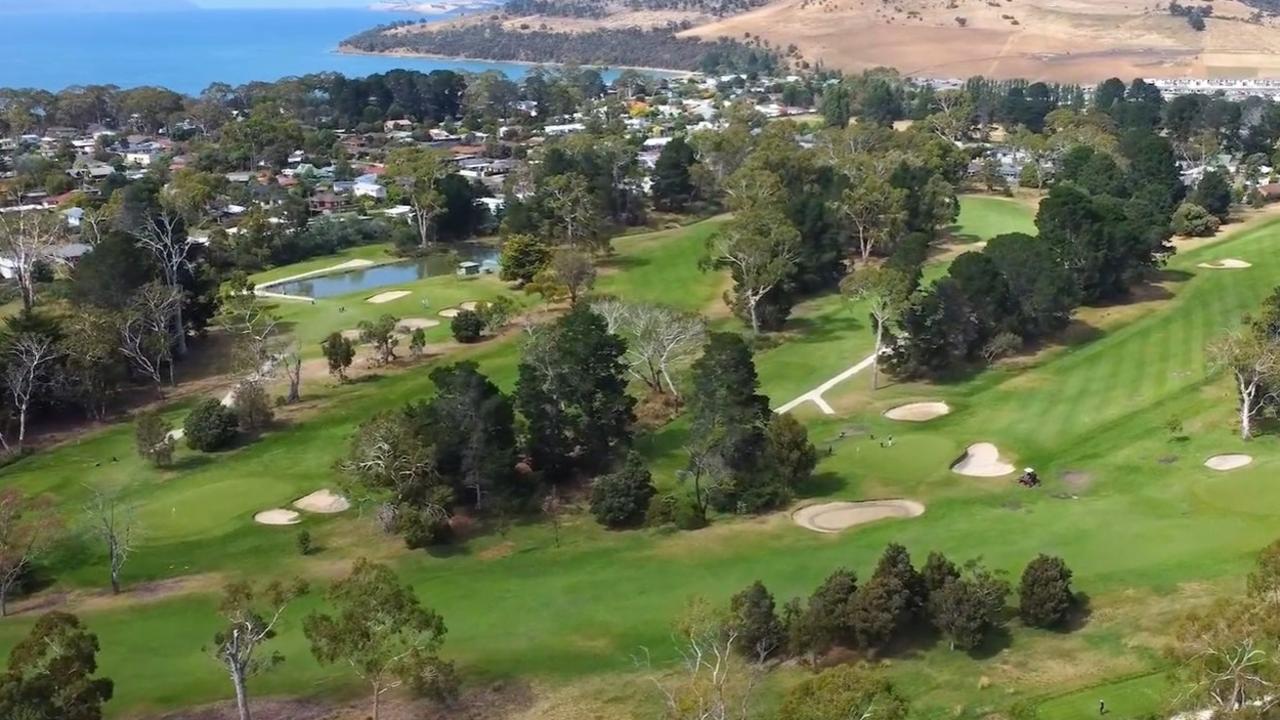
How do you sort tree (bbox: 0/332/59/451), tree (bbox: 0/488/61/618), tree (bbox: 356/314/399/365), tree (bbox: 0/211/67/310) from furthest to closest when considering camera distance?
tree (bbox: 0/211/67/310), tree (bbox: 356/314/399/365), tree (bbox: 0/332/59/451), tree (bbox: 0/488/61/618)

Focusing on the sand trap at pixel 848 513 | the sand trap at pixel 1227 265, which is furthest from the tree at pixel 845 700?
the sand trap at pixel 1227 265

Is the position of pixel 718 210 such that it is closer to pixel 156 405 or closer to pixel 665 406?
pixel 665 406

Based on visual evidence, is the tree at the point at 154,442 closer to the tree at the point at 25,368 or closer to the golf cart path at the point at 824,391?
the tree at the point at 25,368

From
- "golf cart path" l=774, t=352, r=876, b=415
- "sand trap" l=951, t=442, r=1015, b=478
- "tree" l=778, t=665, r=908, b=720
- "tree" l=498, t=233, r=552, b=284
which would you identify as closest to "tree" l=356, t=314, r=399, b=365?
"tree" l=498, t=233, r=552, b=284

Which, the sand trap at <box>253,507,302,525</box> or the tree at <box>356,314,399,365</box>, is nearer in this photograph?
the sand trap at <box>253,507,302,525</box>

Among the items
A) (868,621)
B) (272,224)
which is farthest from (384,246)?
(868,621)

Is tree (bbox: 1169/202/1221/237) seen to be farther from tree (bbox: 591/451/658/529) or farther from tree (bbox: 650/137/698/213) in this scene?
tree (bbox: 591/451/658/529)

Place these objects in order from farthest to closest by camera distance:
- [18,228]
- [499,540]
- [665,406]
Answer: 1. [18,228]
2. [665,406]
3. [499,540]
